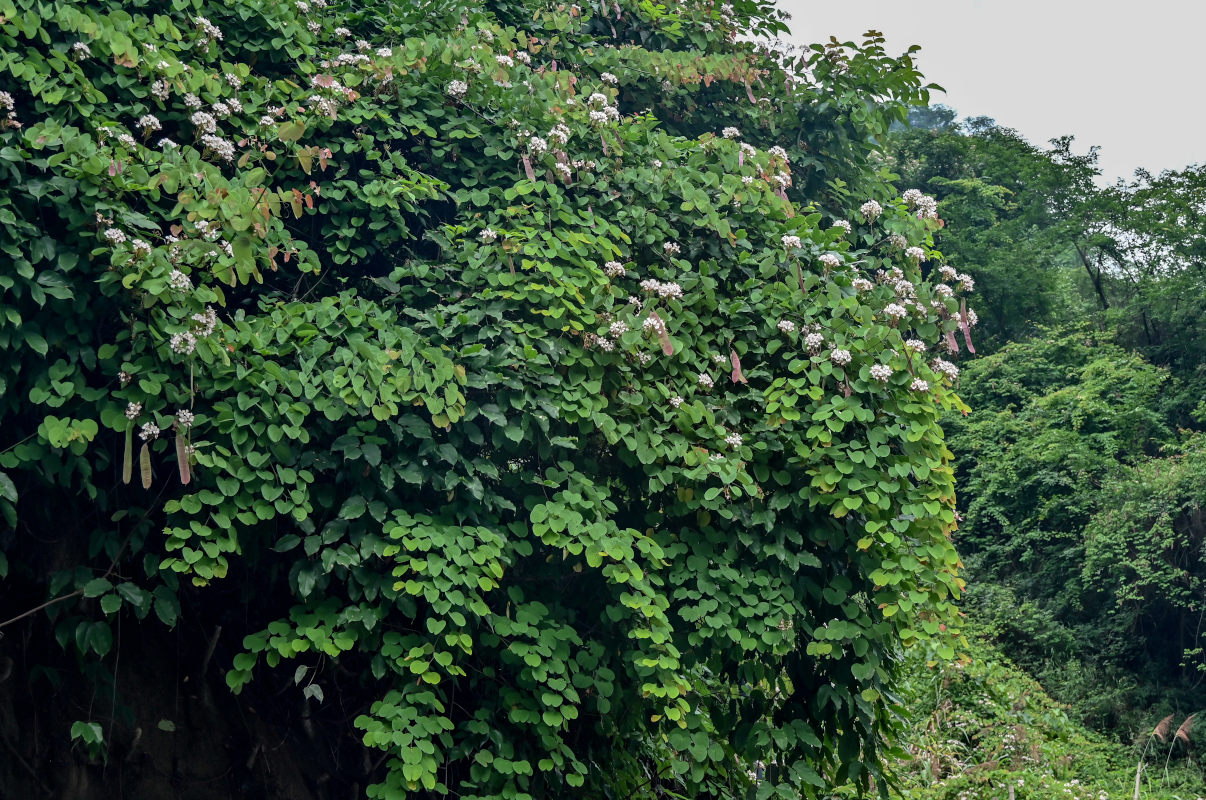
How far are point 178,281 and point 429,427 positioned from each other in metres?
1.05

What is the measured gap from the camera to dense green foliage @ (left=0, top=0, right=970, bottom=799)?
11.9 ft

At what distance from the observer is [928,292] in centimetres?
459

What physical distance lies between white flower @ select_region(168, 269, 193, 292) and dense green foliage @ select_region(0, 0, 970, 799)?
14 mm

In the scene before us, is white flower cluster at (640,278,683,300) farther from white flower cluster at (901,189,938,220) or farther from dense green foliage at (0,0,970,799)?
white flower cluster at (901,189,938,220)

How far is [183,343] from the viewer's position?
11.5 feet

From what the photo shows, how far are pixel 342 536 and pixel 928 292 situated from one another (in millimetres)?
2799

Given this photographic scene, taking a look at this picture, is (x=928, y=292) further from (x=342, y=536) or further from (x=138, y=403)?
(x=138, y=403)

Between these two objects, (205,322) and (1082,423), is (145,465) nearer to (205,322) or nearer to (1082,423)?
(205,322)

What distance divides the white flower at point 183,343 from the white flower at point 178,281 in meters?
0.16

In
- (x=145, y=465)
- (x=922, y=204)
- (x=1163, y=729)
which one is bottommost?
(x=1163, y=729)

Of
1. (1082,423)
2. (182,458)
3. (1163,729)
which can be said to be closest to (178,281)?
(182,458)

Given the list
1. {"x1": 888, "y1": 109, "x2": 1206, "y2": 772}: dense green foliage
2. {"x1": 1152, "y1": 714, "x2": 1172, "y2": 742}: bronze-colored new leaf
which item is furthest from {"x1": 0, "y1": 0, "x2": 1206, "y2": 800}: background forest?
{"x1": 888, "y1": 109, "x2": 1206, "y2": 772}: dense green foliage

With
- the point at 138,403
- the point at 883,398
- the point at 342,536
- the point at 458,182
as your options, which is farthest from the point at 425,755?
the point at 458,182

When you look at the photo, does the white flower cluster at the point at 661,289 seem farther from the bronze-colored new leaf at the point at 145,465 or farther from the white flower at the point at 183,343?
the bronze-colored new leaf at the point at 145,465
